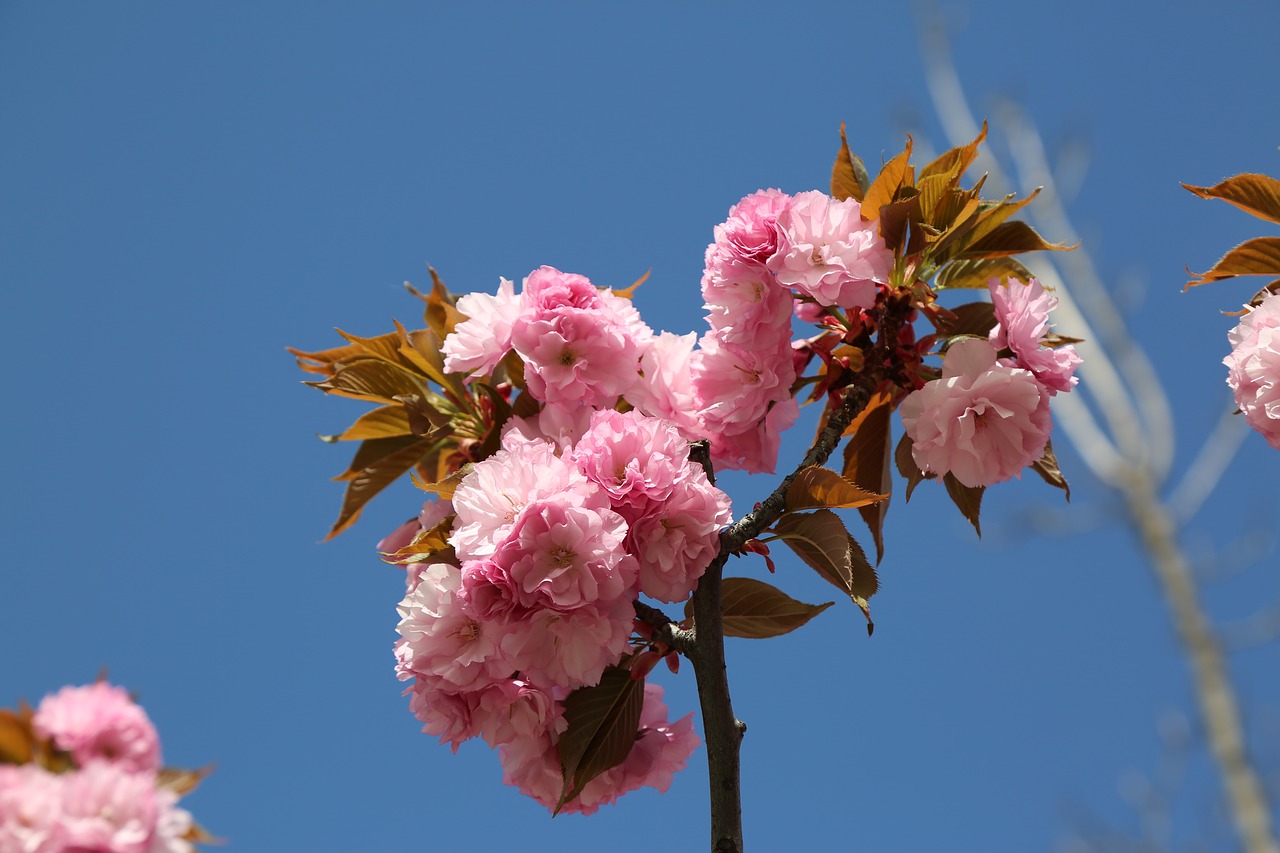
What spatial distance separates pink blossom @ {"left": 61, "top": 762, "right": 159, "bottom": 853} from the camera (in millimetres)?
1006

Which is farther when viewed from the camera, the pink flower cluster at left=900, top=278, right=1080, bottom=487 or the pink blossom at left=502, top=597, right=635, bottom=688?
the pink flower cluster at left=900, top=278, right=1080, bottom=487

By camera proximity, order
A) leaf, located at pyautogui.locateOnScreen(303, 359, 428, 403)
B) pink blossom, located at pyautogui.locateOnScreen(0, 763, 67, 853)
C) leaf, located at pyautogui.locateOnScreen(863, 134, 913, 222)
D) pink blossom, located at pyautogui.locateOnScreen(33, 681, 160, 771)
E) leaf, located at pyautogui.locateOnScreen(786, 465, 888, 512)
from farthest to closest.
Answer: leaf, located at pyautogui.locateOnScreen(303, 359, 428, 403)
leaf, located at pyautogui.locateOnScreen(863, 134, 913, 222)
leaf, located at pyautogui.locateOnScreen(786, 465, 888, 512)
pink blossom, located at pyautogui.locateOnScreen(33, 681, 160, 771)
pink blossom, located at pyautogui.locateOnScreen(0, 763, 67, 853)

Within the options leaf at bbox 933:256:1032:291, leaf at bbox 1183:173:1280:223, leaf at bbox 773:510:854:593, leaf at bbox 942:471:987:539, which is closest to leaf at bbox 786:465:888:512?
leaf at bbox 773:510:854:593

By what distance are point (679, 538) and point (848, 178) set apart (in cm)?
51

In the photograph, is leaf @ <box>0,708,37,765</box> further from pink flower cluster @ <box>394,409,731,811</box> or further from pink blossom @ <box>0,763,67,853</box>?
pink flower cluster @ <box>394,409,731,811</box>

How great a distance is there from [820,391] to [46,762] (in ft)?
2.87

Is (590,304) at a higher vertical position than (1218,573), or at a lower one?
lower

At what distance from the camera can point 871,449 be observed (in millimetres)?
1434

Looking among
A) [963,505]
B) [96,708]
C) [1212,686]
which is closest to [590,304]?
[963,505]

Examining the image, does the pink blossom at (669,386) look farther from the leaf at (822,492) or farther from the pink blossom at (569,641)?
the pink blossom at (569,641)

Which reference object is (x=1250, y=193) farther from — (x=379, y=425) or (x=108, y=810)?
(x=108, y=810)

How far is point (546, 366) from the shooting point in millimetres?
1331

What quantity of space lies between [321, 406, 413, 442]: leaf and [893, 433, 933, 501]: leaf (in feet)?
1.99

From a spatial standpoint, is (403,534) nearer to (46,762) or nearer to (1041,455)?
(46,762)
